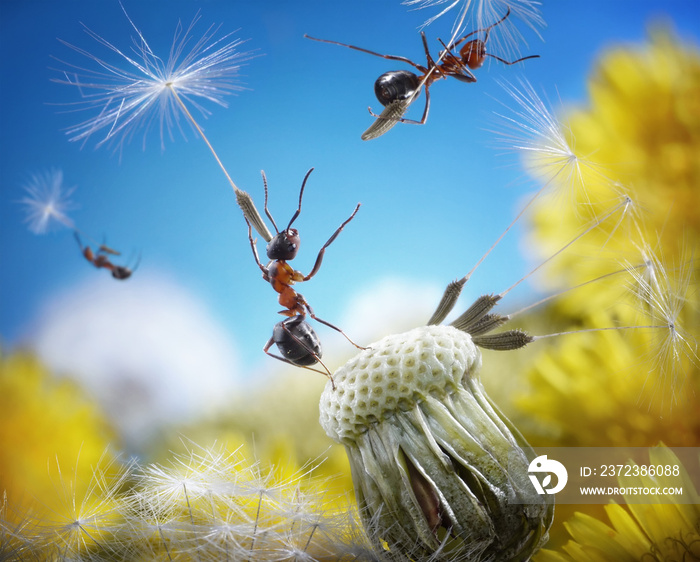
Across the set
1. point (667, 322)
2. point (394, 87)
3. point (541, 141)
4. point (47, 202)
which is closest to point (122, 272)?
point (47, 202)

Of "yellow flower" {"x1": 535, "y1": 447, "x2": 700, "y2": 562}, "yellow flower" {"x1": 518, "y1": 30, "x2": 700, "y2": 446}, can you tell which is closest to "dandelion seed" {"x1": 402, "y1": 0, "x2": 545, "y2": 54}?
"yellow flower" {"x1": 518, "y1": 30, "x2": 700, "y2": 446}

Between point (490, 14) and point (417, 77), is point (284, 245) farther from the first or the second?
point (490, 14)

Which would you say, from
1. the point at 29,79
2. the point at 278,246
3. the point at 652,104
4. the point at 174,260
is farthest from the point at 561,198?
the point at 29,79

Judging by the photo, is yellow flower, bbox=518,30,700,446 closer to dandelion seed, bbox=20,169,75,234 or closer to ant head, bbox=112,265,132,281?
ant head, bbox=112,265,132,281

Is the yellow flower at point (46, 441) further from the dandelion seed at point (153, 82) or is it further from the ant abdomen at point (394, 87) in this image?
the ant abdomen at point (394, 87)

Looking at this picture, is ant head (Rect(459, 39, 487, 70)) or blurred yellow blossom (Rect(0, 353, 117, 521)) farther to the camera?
blurred yellow blossom (Rect(0, 353, 117, 521))

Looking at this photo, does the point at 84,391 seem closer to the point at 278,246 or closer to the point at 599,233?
the point at 278,246

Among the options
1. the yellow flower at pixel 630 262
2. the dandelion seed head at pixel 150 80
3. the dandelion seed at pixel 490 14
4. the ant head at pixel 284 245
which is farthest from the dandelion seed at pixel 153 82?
the yellow flower at pixel 630 262
